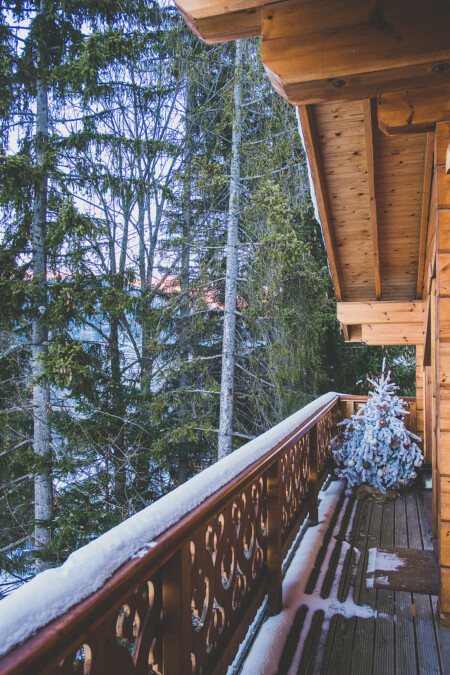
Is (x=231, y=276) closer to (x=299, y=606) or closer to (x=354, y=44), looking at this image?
(x=299, y=606)

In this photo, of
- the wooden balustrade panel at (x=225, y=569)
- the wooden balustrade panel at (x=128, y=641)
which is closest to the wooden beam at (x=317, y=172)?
the wooden balustrade panel at (x=225, y=569)

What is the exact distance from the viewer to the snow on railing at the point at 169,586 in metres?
0.94

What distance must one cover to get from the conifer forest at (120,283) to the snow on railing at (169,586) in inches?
203

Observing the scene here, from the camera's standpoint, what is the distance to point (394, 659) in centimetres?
252

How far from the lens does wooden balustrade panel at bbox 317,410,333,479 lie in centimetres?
549

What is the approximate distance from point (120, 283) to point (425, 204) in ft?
20.6

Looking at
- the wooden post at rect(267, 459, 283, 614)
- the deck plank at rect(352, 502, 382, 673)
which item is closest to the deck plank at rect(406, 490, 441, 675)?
the deck plank at rect(352, 502, 382, 673)

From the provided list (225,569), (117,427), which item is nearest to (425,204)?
(225,569)

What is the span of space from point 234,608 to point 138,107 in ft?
39.1

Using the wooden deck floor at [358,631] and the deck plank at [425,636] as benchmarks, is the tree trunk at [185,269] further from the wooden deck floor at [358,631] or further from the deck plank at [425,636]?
the deck plank at [425,636]

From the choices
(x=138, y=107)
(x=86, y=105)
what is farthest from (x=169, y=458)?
(x=138, y=107)

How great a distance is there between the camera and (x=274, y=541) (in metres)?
2.91

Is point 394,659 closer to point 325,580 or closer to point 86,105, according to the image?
point 325,580

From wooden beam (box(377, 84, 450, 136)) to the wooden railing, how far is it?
7.37 feet
